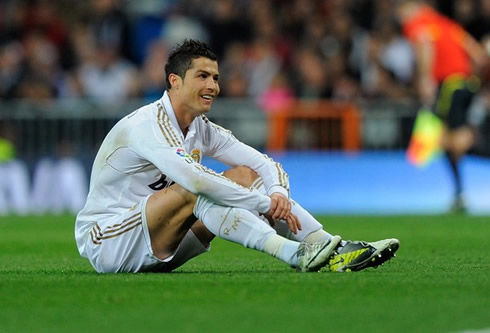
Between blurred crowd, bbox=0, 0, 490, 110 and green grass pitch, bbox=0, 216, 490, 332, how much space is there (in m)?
9.91

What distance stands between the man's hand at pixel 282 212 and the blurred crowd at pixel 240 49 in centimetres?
1160

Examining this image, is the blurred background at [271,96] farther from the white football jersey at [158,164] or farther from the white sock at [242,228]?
the white sock at [242,228]

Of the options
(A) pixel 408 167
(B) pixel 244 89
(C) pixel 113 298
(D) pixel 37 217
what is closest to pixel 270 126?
(B) pixel 244 89

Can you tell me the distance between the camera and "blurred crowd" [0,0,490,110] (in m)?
18.7

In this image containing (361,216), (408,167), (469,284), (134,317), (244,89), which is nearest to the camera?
(134,317)

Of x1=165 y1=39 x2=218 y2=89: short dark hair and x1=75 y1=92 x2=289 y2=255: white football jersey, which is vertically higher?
x1=165 y1=39 x2=218 y2=89: short dark hair

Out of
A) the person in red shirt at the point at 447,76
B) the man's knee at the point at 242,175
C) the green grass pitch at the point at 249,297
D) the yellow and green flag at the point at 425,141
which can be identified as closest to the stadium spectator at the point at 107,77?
the yellow and green flag at the point at 425,141

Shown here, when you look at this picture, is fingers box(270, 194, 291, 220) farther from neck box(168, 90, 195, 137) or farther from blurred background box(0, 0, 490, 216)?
blurred background box(0, 0, 490, 216)

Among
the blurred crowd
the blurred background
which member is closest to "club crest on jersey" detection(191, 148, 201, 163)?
the blurred background

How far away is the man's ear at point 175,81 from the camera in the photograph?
288 inches

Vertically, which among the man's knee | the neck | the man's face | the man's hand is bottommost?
A: the man's hand

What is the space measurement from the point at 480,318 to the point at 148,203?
8.22ft

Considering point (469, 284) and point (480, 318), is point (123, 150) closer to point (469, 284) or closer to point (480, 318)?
point (469, 284)

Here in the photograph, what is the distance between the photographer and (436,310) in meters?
5.32
